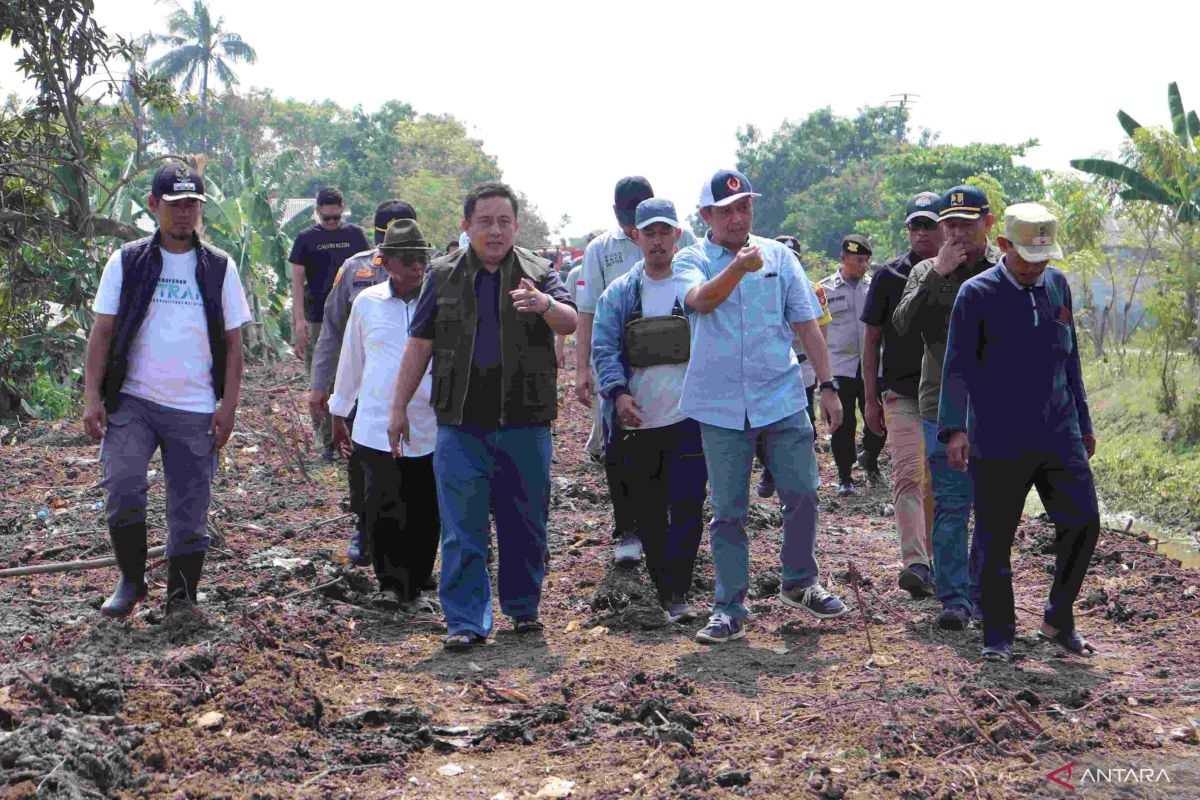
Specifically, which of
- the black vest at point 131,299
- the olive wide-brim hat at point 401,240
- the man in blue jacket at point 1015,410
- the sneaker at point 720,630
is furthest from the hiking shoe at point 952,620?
the black vest at point 131,299

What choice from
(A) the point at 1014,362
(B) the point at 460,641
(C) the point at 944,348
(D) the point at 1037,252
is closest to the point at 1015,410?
(A) the point at 1014,362

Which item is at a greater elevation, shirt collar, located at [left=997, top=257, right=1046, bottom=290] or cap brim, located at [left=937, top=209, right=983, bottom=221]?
cap brim, located at [left=937, top=209, right=983, bottom=221]

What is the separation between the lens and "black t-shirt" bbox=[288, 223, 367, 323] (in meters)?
11.2

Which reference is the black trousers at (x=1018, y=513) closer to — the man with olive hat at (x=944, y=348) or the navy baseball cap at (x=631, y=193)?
the man with olive hat at (x=944, y=348)

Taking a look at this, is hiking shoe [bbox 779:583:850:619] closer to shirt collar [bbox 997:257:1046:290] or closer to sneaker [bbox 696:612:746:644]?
sneaker [bbox 696:612:746:644]

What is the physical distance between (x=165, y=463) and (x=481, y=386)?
1.51 metres

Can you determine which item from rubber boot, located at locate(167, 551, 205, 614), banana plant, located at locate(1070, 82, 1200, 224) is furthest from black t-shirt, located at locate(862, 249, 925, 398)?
banana plant, located at locate(1070, 82, 1200, 224)

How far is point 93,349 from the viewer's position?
20.0 ft

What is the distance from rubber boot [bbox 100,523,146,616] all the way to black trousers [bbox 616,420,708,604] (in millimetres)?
2410

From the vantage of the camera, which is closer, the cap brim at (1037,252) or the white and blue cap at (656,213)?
the cap brim at (1037,252)

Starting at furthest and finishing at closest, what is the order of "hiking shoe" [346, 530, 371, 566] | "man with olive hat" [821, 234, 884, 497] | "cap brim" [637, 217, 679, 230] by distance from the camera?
"man with olive hat" [821, 234, 884, 497] < "hiking shoe" [346, 530, 371, 566] < "cap brim" [637, 217, 679, 230]

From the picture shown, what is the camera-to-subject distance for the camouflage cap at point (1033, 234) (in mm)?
5711

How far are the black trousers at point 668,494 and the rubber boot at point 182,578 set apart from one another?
7.12 feet

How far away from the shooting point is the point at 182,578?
6387 millimetres
